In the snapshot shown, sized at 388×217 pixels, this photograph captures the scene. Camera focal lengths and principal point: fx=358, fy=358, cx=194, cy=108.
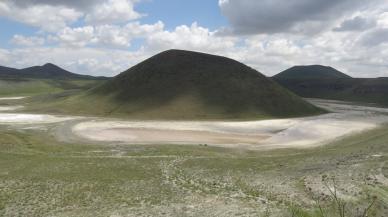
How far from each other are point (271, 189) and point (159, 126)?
5207 centimetres

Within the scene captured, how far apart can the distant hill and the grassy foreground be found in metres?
53.8

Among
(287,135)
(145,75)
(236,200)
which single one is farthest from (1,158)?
(145,75)

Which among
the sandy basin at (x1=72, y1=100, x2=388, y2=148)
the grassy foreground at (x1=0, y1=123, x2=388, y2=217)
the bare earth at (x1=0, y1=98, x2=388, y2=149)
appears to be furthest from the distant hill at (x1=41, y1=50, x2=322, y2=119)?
the grassy foreground at (x1=0, y1=123, x2=388, y2=217)

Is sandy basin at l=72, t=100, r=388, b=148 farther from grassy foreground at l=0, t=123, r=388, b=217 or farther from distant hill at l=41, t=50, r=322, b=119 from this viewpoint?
distant hill at l=41, t=50, r=322, b=119

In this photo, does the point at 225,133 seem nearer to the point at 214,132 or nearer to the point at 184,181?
the point at 214,132

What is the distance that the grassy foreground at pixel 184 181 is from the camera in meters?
24.4

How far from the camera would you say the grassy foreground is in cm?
2439

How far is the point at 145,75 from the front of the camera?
130 meters

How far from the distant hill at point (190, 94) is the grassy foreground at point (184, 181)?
176ft

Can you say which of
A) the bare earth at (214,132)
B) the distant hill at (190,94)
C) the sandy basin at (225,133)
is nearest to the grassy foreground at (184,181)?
the bare earth at (214,132)

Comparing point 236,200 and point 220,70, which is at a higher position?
point 220,70

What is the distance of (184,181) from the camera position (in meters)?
32.4

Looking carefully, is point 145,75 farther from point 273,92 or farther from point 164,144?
point 164,144

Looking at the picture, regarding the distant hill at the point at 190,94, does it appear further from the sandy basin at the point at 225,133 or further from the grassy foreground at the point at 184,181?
the grassy foreground at the point at 184,181
